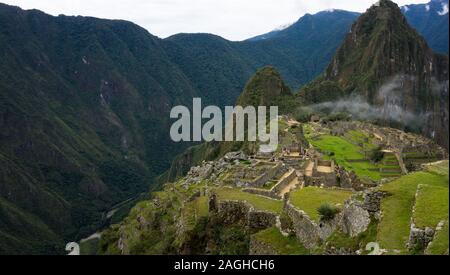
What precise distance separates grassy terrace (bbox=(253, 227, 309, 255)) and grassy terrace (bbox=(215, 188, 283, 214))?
5.19ft

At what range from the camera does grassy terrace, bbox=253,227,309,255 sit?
15.7 m

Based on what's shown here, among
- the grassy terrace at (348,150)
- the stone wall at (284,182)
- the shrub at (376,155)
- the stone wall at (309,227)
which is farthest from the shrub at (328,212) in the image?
the shrub at (376,155)

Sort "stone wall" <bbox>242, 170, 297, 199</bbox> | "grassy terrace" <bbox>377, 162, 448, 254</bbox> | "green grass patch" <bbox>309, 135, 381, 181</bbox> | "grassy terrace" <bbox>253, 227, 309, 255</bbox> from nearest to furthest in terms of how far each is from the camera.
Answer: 1. "grassy terrace" <bbox>377, 162, 448, 254</bbox>
2. "grassy terrace" <bbox>253, 227, 309, 255</bbox>
3. "stone wall" <bbox>242, 170, 297, 199</bbox>
4. "green grass patch" <bbox>309, 135, 381, 181</bbox>

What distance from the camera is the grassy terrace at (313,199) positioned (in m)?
16.6

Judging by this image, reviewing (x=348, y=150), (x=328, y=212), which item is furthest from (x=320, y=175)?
(x=348, y=150)

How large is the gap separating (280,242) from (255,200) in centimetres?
537

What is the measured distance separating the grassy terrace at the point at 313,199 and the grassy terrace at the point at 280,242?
107cm

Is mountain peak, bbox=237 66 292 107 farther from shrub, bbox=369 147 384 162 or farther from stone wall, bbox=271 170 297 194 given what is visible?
stone wall, bbox=271 170 297 194

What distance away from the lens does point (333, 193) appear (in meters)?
19.3

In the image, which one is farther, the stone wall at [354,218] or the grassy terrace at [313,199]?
the grassy terrace at [313,199]

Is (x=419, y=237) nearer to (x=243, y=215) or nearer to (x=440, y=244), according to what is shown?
(x=440, y=244)

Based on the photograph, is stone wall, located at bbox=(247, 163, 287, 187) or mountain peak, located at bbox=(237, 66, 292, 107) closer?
stone wall, located at bbox=(247, 163, 287, 187)

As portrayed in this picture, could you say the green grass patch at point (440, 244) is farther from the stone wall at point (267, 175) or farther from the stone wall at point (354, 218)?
the stone wall at point (267, 175)

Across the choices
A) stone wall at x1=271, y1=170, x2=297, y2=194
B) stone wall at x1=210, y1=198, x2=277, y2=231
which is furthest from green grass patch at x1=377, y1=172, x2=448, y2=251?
stone wall at x1=271, y1=170, x2=297, y2=194
